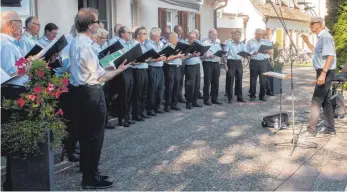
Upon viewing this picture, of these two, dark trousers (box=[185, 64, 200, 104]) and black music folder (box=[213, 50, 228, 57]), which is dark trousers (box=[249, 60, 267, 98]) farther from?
dark trousers (box=[185, 64, 200, 104])

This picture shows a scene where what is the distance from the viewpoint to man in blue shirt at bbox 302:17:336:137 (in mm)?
7871

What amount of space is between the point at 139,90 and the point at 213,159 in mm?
3385

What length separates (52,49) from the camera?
596cm

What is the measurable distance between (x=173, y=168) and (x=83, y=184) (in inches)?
48.7

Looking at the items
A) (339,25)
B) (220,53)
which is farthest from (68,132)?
(339,25)

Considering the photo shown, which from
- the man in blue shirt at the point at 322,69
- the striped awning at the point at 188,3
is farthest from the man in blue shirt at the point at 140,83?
the striped awning at the point at 188,3

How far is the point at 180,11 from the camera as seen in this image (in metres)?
17.2

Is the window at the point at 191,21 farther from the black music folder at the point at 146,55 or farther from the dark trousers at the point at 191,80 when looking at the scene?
the black music folder at the point at 146,55

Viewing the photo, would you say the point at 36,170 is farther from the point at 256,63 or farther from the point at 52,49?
the point at 256,63

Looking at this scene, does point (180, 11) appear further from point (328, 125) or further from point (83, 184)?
point (83, 184)

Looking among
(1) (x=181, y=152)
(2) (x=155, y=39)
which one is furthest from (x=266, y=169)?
(2) (x=155, y=39)

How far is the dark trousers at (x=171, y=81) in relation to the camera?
11.0m

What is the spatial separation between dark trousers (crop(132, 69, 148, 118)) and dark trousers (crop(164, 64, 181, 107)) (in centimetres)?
107

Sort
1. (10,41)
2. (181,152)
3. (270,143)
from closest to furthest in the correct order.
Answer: (10,41), (181,152), (270,143)
